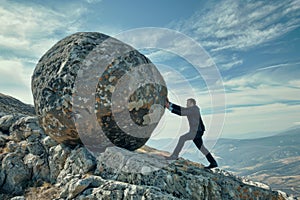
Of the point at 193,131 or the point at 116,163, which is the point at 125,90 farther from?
the point at 193,131

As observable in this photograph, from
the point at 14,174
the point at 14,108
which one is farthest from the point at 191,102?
the point at 14,108

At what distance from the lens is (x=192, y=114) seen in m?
12.0

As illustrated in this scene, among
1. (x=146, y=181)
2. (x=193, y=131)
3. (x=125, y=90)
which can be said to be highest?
(x=125, y=90)

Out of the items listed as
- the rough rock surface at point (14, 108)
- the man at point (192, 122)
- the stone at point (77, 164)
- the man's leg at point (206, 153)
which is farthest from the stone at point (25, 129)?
the man's leg at point (206, 153)

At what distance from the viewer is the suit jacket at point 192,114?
11977mm

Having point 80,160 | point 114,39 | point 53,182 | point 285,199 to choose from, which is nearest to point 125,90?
point 114,39

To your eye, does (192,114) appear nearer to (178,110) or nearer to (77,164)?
(178,110)

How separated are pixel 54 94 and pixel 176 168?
21.0 ft

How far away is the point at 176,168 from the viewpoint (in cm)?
1032

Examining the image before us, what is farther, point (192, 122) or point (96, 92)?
point (192, 122)

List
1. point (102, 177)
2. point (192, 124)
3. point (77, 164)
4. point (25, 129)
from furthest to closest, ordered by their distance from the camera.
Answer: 1. point (25, 129)
2. point (192, 124)
3. point (77, 164)
4. point (102, 177)

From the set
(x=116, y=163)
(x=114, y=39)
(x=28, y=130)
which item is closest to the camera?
(x=116, y=163)

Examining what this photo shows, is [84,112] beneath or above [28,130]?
above

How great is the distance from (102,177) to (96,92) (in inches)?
140
